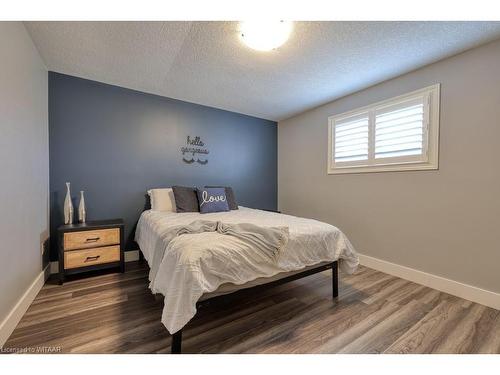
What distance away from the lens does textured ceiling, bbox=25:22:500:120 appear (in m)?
1.65

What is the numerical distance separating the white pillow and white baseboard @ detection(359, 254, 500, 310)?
2582mm

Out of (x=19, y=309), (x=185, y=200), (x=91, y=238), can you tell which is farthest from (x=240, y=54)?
(x=19, y=309)

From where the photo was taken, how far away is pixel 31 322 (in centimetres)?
151

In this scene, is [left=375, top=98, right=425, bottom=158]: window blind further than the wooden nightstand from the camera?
Yes

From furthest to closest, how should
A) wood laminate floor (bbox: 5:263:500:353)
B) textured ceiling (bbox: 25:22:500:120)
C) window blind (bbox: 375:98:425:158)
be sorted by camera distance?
1. window blind (bbox: 375:98:425:158)
2. textured ceiling (bbox: 25:22:500:120)
3. wood laminate floor (bbox: 5:263:500:353)

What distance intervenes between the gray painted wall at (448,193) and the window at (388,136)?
0.26 feet

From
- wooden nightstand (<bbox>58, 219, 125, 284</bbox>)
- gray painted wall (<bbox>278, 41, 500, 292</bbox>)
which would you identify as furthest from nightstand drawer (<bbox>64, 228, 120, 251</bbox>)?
gray painted wall (<bbox>278, 41, 500, 292</bbox>)

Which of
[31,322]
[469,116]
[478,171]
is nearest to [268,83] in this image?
[469,116]

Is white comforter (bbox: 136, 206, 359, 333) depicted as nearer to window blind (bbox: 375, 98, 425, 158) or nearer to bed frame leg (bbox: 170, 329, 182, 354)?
bed frame leg (bbox: 170, 329, 182, 354)

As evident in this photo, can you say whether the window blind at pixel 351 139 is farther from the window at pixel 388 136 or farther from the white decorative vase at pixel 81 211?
the white decorative vase at pixel 81 211

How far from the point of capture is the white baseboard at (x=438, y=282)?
1.78m

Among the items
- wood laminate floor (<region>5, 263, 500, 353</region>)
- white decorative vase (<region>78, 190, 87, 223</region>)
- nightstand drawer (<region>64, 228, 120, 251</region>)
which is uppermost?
white decorative vase (<region>78, 190, 87, 223</region>)

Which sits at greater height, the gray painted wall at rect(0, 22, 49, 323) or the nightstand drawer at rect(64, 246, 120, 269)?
the gray painted wall at rect(0, 22, 49, 323)
